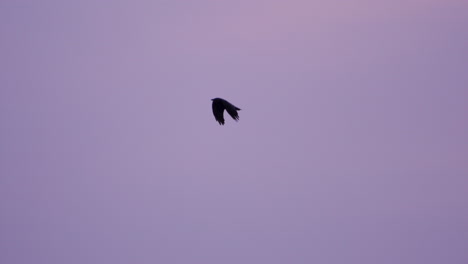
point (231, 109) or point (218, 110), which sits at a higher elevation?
point (218, 110)

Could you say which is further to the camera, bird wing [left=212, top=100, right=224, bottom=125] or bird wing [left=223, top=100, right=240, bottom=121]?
bird wing [left=212, top=100, right=224, bottom=125]

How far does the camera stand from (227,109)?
1230 inches

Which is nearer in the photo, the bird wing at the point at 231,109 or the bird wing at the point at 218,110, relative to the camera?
the bird wing at the point at 231,109

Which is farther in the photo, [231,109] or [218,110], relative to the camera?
[218,110]
